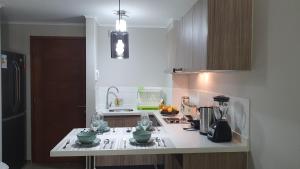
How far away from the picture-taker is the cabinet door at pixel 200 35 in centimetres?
209

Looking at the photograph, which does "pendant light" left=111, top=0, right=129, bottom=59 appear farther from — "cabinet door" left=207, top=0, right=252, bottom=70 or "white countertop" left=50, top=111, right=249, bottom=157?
"cabinet door" left=207, top=0, right=252, bottom=70

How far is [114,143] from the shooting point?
221 centimetres

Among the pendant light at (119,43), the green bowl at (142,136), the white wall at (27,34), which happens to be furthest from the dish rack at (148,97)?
the green bowl at (142,136)

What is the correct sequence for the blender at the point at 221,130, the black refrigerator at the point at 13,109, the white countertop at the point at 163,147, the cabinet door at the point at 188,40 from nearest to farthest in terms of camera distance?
the white countertop at the point at 163,147 → the blender at the point at 221,130 → the cabinet door at the point at 188,40 → the black refrigerator at the point at 13,109

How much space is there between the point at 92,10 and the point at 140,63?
54.5 inches

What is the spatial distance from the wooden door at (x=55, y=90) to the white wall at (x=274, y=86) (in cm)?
302

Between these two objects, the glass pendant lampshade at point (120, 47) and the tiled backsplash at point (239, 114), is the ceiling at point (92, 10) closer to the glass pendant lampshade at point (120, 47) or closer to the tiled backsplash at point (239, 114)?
the glass pendant lampshade at point (120, 47)

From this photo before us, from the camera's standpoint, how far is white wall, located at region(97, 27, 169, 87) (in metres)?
4.65

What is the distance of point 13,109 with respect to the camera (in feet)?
12.5

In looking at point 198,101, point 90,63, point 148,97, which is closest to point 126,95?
point 148,97

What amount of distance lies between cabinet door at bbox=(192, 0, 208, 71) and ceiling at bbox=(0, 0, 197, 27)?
102cm

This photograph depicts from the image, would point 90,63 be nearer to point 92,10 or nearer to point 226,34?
point 92,10

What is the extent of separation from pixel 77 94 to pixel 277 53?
3478 mm

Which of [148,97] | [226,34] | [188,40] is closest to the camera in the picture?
[226,34]
